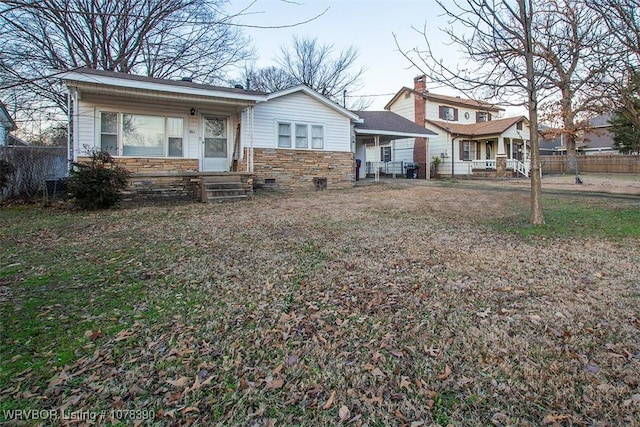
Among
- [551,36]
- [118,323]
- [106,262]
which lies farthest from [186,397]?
[551,36]

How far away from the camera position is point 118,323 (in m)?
3.15

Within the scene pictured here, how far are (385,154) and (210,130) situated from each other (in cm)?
1615

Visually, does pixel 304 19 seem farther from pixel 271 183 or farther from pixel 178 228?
pixel 271 183

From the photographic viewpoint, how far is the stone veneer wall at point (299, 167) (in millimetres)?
13406

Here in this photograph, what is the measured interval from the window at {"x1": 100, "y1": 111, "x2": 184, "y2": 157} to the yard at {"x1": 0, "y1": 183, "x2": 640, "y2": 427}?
19.2 feet

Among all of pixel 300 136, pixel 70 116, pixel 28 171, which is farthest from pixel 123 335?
pixel 300 136

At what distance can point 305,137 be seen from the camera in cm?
1441

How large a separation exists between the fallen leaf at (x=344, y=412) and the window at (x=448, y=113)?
2620 cm

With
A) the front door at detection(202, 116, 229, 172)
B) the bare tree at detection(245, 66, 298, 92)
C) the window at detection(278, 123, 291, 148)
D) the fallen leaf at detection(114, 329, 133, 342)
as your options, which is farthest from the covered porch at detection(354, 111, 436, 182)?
the fallen leaf at detection(114, 329, 133, 342)

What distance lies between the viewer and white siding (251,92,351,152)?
13438 mm

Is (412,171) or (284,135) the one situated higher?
(284,135)

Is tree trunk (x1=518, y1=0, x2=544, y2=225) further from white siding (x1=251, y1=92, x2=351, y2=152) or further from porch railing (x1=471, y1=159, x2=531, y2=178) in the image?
porch railing (x1=471, y1=159, x2=531, y2=178)

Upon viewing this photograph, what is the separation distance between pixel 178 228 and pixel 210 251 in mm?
1981

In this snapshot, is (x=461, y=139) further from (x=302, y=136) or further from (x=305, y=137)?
(x=302, y=136)
